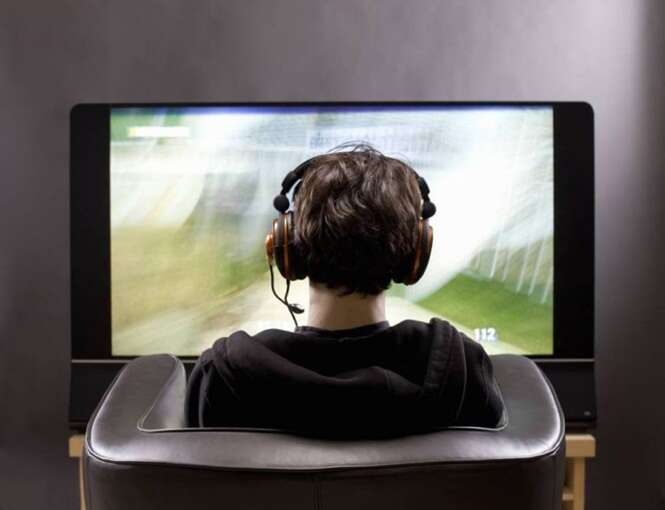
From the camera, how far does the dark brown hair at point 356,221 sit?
125 cm

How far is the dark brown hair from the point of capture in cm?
125

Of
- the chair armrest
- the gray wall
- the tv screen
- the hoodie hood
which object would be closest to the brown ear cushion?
the hoodie hood

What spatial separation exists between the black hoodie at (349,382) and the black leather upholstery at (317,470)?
0.04 m

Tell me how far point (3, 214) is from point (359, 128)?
1302 mm

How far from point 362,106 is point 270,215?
1.32 feet

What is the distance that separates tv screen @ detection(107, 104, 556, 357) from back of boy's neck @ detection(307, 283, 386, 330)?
1234 millimetres

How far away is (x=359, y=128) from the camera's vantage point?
2535mm

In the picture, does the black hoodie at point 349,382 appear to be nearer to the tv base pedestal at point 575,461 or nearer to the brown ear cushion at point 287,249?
the brown ear cushion at point 287,249

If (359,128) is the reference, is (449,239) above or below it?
below

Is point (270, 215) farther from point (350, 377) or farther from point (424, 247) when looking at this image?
point (350, 377)

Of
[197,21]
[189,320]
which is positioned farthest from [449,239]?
[197,21]

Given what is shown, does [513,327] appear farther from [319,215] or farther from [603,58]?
[319,215]

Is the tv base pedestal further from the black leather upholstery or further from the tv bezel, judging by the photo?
the black leather upholstery

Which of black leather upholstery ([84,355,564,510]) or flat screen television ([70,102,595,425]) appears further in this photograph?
flat screen television ([70,102,595,425])
